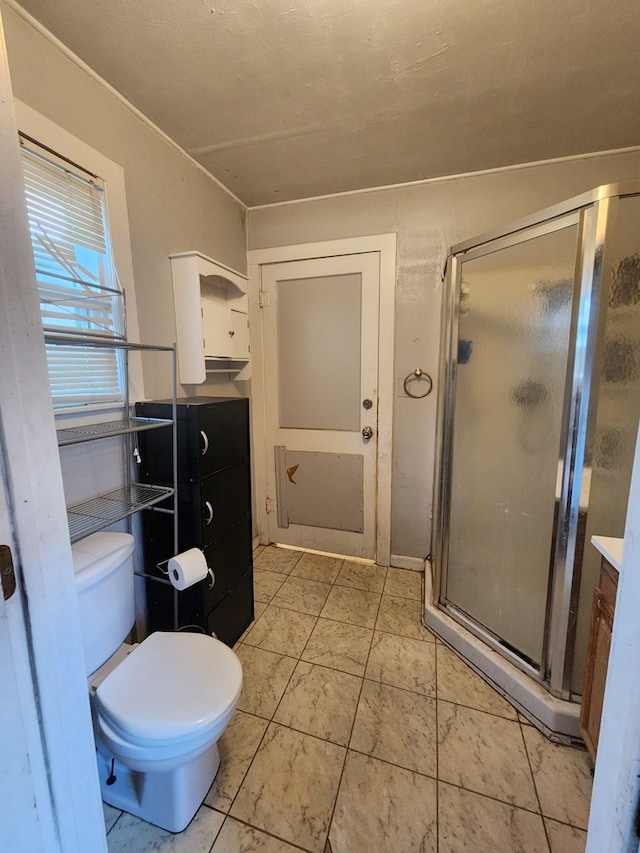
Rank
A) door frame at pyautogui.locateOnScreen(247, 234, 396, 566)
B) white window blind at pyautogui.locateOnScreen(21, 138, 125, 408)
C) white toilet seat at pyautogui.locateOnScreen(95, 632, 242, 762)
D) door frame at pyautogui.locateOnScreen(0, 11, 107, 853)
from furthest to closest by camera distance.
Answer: door frame at pyautogui.locateOnScreen(247, 234, 396, 566) < white window blind at pyautogui.locateOnScreen(21, 138, 125, 408) < white toilet seat at pyautogui.locateOnScreen(95, 632, 242, 762) < door frame at pyautogui.locateOnScreen(0, 11, 107, 853)

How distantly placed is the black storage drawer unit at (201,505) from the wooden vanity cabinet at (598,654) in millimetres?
1390

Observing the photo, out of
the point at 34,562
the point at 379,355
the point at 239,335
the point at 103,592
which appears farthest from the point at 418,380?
the point at 34,562

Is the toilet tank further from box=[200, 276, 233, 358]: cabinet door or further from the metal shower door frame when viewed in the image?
the metal shower door frame

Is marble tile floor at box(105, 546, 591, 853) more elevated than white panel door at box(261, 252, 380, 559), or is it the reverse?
white panel door at box(261, 252, 380, 559)

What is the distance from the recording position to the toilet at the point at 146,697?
3.11 feet

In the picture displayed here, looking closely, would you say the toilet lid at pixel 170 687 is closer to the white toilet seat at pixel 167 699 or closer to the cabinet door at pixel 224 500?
the white toilet seat at pixel 167 699

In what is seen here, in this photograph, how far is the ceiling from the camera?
109cm

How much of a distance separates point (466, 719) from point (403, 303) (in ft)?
6.81

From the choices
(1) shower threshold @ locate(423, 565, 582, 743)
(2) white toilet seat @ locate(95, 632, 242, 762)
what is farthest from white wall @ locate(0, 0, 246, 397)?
(1) shower threshold @ locate(423, 565, 582, 743)

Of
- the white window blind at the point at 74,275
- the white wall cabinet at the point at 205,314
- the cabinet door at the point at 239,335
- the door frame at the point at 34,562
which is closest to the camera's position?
the door frame at the point at 34,562

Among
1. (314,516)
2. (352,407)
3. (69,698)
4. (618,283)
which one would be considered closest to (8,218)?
(69,698)

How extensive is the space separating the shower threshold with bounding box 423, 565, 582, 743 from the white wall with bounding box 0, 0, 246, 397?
180 cm

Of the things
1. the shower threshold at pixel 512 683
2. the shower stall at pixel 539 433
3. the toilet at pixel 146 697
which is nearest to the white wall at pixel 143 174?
the toilet at pixel 146 697

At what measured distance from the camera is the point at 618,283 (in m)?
1.19
